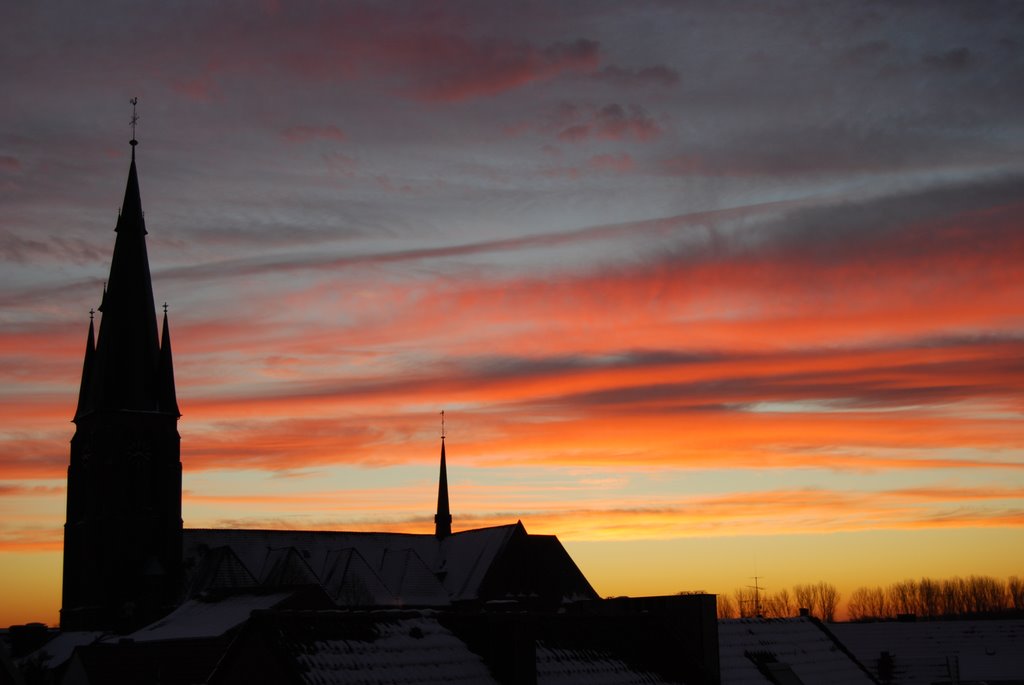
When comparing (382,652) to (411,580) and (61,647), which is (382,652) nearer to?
(61,647)

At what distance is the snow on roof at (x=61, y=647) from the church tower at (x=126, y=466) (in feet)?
22.7

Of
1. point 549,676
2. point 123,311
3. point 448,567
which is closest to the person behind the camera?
point 549,676

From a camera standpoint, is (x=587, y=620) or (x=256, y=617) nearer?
(x=256, y=617)

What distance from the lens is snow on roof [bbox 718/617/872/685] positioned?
44875 mm

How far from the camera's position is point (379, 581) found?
8694 centimetres

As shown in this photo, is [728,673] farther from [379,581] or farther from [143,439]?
[143,439]

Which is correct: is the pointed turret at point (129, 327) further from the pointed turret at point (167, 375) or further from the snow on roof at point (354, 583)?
the snow on roof at point (354, 583)

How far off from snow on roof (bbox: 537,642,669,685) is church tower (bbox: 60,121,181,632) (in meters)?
50.0

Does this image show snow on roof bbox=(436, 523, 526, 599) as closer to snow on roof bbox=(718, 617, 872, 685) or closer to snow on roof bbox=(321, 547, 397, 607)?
snow on roof bbox=(321, 547, 397, 607)

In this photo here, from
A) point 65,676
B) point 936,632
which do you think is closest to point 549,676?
point 65,676

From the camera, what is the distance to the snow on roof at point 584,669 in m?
36.0

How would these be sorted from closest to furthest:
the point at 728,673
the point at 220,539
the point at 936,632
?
the point at 728,673, the point at 936,632, the point at 220,539

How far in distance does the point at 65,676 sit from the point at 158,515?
3156 centimetres

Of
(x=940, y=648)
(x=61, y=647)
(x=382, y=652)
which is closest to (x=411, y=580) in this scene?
(x=61, y=647)
